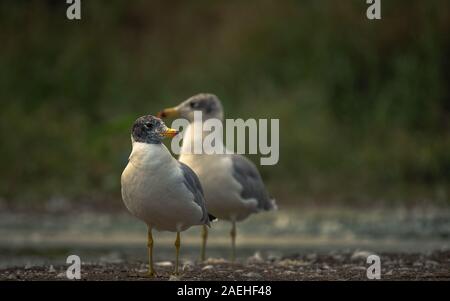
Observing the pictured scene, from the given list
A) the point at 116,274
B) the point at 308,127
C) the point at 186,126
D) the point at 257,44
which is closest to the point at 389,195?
the point at 308,127

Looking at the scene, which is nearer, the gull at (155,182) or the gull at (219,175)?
the gull at (155,182)

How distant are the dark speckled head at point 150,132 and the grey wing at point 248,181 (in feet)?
8.47

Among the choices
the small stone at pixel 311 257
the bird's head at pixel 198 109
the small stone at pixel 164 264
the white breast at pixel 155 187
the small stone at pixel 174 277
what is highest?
the bird's head at pixel 198 109

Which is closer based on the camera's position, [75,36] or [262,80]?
[262,80]

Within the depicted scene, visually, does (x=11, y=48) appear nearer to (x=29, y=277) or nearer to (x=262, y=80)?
(x=262, y=80)

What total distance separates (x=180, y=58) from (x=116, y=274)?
53.3ft

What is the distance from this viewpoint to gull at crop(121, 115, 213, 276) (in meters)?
9.18

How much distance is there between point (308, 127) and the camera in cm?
2166

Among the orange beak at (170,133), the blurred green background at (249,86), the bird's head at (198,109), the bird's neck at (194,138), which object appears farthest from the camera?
the blurred green background at (249,86)

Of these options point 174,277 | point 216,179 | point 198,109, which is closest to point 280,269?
point 174,277

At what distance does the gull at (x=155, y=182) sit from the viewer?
361 inches

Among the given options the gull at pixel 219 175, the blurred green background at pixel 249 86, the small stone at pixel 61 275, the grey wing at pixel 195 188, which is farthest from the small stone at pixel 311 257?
the blurred green background at pixel 249 86

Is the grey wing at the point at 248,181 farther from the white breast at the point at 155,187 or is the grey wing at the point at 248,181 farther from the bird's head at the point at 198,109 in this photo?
the white breast at the point at 155,187

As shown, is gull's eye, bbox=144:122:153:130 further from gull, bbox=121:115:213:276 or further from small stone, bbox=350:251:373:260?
small stone, bbox=350:251:373:260
